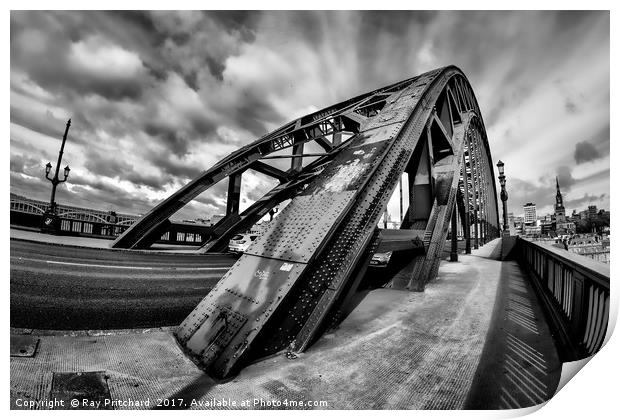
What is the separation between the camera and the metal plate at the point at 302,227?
12.6 feet

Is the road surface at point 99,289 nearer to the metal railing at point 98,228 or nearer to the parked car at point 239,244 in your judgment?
the metal railing at point 98,228

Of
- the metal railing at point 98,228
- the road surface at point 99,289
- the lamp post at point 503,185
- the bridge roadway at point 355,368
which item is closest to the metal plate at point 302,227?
the bridge roadway at point 355,368

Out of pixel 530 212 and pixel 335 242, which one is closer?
pixel 335 242

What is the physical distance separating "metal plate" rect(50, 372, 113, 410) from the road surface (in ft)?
5.37

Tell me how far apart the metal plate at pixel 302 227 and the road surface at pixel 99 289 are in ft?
6.75

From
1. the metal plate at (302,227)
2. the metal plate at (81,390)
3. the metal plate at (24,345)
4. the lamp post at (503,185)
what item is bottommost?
the metal plate at (81,390)

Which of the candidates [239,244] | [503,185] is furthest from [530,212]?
[239,244]

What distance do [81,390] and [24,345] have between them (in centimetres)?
131

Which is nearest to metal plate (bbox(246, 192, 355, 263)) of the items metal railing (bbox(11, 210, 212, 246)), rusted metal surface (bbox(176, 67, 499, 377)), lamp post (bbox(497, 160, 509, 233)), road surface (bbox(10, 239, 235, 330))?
rusted metal surface (bbox(176, 67, 499, 377))

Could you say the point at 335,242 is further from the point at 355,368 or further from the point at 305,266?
the point at 355,368

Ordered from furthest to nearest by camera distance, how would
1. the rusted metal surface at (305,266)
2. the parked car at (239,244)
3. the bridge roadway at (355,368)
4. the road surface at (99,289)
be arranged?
1. the parked car at (239,244)
2. the road surface at (99,289)
3. the rusted metal surface at (305,266)
4. the bridge roadway at (355,368)

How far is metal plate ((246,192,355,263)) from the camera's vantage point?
385 centimetres

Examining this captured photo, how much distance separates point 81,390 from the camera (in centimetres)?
244

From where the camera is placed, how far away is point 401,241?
592 cm
